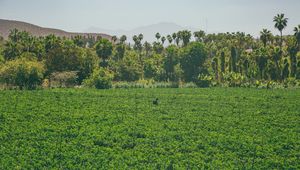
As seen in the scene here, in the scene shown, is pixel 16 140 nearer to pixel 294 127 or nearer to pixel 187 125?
pixel 187 125

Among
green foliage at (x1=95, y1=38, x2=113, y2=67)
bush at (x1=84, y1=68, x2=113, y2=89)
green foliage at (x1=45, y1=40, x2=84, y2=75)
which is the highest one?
Result: green foliage at (x1=95, y1=38, x2=113, y2=67)

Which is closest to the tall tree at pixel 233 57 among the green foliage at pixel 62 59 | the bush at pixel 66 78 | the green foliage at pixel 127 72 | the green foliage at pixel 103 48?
the green foliage at pixel 127 72

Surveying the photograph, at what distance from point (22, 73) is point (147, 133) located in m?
43.2

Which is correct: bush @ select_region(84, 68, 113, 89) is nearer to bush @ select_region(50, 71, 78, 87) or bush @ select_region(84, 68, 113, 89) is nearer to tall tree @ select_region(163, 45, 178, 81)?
bush @ select_region(50, 71, 78, 87)

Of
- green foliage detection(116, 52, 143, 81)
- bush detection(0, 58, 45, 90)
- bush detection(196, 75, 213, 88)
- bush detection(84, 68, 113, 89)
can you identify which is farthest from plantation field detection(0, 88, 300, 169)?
green foliage detection(116, 52, 143, 81)

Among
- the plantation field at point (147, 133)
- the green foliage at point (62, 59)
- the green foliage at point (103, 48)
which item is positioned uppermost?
the green foliage at point (103, 48)

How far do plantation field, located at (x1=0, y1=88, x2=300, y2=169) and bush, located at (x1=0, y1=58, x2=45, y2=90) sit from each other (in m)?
15.6

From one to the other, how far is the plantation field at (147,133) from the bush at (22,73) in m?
15.6

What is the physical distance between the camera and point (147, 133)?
114 feet

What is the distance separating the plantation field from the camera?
2742cm

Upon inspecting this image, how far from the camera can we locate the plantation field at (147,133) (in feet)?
90.0

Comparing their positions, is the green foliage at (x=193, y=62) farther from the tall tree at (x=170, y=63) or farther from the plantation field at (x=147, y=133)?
the plantation field at (x=147, y=133)

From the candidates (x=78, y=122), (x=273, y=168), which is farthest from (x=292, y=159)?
(x=78, y=122)

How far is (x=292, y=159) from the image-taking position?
92.9ft
